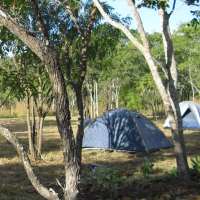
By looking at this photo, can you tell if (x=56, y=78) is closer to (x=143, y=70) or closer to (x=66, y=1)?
(x=66, y=1)

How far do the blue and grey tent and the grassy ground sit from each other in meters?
0.51

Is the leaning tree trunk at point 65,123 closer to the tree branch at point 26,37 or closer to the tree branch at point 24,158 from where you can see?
the tree branch at point 26,37

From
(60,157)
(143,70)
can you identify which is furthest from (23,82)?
(143,70)

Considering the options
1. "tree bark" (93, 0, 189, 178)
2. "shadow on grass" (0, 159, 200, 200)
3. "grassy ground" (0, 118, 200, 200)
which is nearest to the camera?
"shadow on grass" (0, 159, 200, 200)

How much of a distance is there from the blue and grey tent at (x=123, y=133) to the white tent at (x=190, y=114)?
962 cm

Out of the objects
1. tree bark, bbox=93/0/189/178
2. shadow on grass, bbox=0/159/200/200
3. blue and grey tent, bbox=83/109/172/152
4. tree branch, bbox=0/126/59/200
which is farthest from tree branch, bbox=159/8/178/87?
blue and grey tent, bbox=83/109/172/152

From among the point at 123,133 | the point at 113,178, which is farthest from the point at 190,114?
the point at 113,178

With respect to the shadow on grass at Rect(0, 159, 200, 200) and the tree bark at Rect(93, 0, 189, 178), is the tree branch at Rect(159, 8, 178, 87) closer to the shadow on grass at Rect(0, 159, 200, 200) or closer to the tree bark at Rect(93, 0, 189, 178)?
the tree bark at Rect(93, 0, 189, 178)

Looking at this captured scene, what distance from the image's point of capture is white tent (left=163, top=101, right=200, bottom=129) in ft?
89.6

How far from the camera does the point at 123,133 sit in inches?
679

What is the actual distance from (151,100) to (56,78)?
49.7 metres

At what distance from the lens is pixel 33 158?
49.0 feet

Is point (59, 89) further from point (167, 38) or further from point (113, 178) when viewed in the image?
point (167, 38)

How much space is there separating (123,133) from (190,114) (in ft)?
37.2
